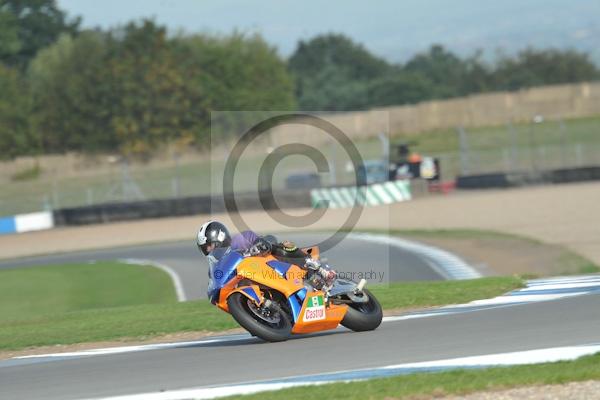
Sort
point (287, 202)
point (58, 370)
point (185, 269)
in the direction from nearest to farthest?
point (58, 370) → point (185, 269) → point (287, 202)

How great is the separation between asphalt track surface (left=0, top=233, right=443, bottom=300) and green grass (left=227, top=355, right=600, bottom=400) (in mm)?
7770

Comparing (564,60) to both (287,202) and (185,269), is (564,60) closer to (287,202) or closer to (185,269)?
(287,202)

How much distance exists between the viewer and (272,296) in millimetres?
9578

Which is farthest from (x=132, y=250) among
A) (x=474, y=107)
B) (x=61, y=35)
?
(x=61, y=35)

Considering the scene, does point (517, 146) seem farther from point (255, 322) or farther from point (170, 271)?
point (255, 322)

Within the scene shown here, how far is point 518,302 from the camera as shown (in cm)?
1118

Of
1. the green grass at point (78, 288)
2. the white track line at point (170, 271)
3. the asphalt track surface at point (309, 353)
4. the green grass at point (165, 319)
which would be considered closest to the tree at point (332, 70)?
the white track line at point (170, 271)

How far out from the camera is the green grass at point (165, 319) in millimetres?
11781

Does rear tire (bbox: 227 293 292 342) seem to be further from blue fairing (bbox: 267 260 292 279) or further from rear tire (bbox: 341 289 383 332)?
rear tire (bbox: 341 289 383 332)

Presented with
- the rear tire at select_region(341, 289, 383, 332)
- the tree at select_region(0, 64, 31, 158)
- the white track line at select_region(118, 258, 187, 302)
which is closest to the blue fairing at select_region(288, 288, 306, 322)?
the rear tire at select_region(341, 289, 383, 332)

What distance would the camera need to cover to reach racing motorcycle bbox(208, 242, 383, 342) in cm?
938

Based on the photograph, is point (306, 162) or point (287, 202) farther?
point (306, 162)

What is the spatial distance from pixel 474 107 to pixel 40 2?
126ft

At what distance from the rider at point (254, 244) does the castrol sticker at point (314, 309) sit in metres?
0.31
